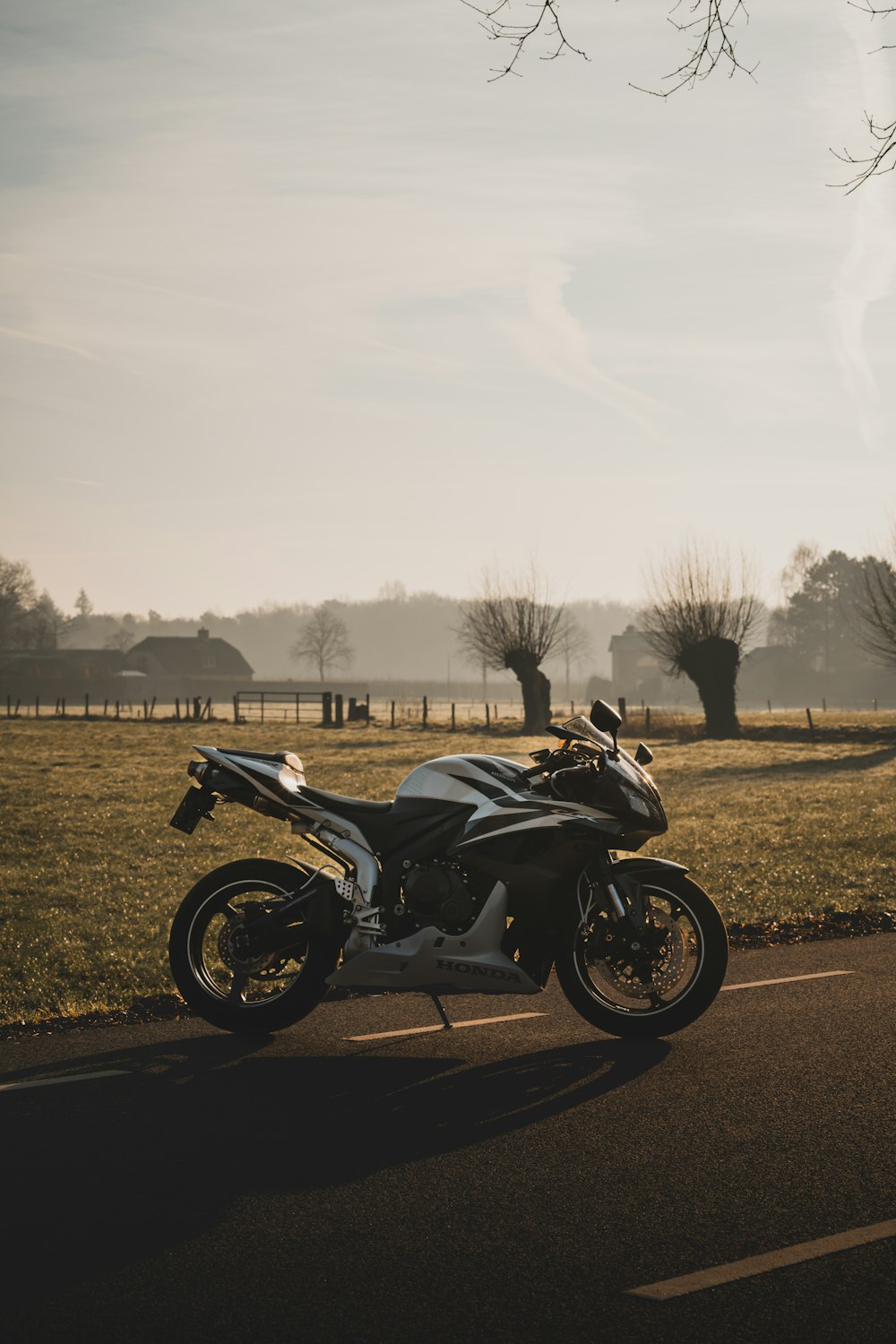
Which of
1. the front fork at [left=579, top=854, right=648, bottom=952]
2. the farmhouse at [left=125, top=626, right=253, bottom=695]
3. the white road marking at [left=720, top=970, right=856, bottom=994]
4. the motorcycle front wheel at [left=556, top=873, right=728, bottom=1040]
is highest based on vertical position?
the farmhouse at [left=125, top=626, right=253, bottom=695]

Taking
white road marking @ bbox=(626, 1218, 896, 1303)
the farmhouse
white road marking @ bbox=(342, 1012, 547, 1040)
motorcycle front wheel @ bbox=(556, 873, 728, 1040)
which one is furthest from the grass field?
the farmhouse

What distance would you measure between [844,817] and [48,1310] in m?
15.6

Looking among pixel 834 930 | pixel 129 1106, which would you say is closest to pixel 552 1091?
pixel 129 1106

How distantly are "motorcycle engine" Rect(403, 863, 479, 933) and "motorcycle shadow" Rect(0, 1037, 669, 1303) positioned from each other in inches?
23.6

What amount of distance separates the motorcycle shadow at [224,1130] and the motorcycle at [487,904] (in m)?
0.30

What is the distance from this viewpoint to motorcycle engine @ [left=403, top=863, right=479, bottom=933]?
219 inches

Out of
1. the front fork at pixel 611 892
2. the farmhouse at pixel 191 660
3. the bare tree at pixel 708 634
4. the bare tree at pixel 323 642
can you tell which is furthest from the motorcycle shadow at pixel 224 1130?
the bare tree at pixel 323 642

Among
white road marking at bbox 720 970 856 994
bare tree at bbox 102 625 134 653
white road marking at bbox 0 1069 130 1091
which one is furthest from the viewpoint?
bare tree at bbox 102 625 134 653

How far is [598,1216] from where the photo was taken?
12.4 ft

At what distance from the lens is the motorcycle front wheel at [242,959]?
584 cm

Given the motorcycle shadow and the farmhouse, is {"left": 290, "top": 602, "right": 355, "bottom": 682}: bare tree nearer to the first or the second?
the farmhouse

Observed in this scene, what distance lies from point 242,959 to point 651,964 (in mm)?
1913

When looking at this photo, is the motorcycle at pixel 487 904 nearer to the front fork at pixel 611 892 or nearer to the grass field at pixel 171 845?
the front fork at pixel 611 892

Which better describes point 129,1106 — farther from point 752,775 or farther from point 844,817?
point 752,775
